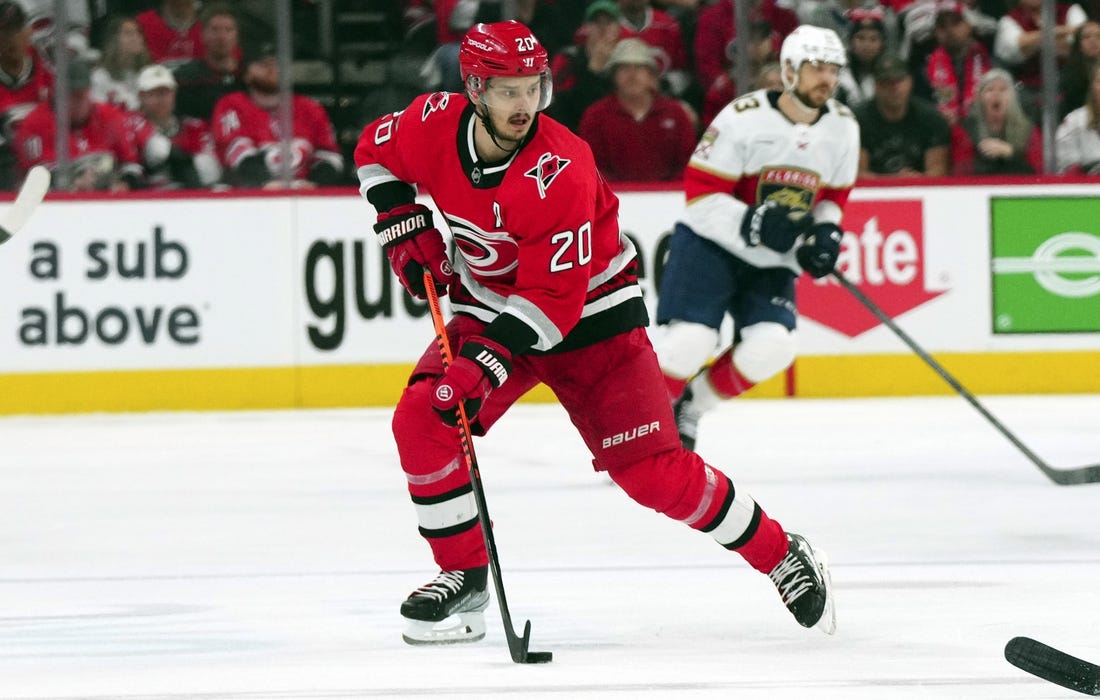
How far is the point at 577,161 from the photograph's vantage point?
282 centimetres

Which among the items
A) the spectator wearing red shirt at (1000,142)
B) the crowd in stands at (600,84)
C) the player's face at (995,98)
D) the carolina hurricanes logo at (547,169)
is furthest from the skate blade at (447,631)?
the player's face at (995,98)

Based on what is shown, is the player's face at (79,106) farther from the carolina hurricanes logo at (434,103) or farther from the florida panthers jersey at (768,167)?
the carolina hurricanes logo at (434,103)

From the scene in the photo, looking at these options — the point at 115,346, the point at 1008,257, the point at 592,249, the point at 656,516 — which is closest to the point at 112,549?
the point at 656,516

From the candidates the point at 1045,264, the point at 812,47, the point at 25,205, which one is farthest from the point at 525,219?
the point at 1045,264

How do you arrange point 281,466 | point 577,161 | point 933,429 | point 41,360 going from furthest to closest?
point 41,360
point 933,429
point 281,466
point 577,161

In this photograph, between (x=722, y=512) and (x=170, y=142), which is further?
(x=170, y=142)

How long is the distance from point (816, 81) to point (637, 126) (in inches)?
90.2

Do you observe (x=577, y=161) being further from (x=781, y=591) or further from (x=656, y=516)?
(x=656, y=516)

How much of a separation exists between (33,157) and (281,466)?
2.25 meters

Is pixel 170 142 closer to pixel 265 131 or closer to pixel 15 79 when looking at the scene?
pixel 265 131

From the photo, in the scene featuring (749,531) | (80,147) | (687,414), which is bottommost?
(687,414)

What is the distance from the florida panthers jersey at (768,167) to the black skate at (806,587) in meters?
1.98

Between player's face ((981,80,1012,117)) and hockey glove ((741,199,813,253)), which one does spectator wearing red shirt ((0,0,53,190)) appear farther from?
player's face ((981,80,1012,117))

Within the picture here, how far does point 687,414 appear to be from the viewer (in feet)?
16.3
